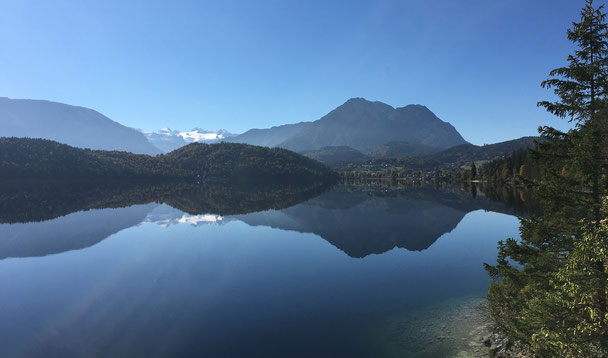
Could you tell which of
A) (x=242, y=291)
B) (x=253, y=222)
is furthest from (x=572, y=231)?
(x=253, y=222)

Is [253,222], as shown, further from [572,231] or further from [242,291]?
[572,231]

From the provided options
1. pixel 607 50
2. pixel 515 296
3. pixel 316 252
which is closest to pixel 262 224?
pixel 316 252

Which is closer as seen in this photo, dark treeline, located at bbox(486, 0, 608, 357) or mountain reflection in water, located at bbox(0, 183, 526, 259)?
dark treeline, located at bbox(486, 0, 608, 357)

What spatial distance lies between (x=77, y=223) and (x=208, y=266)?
6046 cm

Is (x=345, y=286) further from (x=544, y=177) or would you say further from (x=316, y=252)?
(x=544, y=177)

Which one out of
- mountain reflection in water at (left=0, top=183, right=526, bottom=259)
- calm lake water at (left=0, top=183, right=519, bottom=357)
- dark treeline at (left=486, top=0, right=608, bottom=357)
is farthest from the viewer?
mountain reflection in water at (left=0, top=183, right=526, bottom=259)

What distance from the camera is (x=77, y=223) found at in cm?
8100

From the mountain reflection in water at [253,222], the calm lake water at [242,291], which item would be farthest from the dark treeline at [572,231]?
the mountain reflection in water at [253,222]

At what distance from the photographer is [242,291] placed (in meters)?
34.1

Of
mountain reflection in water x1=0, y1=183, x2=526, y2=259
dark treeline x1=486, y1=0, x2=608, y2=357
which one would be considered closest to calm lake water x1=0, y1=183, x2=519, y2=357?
mountain reflection in water x1=0, y1=183, x2=526, y2=259

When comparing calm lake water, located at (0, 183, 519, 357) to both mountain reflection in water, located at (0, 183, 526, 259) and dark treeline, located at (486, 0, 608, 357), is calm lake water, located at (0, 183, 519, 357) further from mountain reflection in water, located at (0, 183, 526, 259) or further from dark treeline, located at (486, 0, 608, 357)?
dark treeline, located at (486, 0, 608, 357)

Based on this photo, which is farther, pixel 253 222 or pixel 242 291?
pixel 253 222

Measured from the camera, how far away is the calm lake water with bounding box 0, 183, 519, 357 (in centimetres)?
2238

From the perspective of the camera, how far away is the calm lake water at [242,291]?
22.4m
